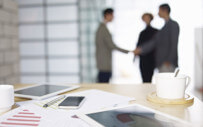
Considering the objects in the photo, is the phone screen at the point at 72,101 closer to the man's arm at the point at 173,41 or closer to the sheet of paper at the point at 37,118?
the sheet of paper at the point at 37,118

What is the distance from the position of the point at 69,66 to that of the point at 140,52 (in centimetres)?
105

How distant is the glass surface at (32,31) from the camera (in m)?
3.28

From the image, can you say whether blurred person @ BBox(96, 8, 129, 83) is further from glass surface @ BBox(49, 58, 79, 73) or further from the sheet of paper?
the sheet of paper

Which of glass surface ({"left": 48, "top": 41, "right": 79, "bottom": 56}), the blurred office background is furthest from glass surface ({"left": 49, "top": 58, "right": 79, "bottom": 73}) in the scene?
glass surface ({"left": 48, "top": 41, "right": 79, "bottom": 56})

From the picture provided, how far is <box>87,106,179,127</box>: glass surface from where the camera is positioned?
0.57 meters

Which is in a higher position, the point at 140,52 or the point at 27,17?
the point at 27,17

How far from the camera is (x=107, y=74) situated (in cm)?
274

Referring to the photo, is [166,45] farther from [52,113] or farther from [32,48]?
[52,113]

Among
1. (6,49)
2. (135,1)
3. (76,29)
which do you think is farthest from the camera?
(135,1)

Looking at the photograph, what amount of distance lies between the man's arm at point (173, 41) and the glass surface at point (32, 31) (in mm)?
1814

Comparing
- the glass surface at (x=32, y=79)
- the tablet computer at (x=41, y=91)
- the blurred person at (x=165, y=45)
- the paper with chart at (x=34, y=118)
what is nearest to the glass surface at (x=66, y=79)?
the glass surface at (x=32, y=79)

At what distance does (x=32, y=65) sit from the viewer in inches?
131

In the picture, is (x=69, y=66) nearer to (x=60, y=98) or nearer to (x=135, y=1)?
(x=60, y=98)

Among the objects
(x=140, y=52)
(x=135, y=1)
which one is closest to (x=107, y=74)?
(x=140, y=52)
